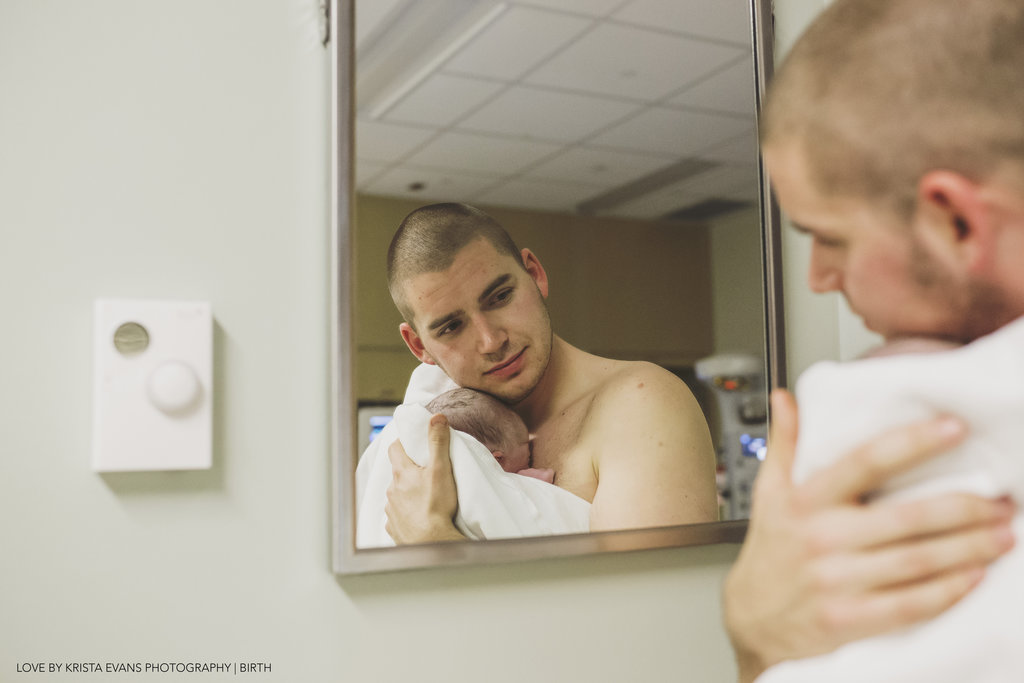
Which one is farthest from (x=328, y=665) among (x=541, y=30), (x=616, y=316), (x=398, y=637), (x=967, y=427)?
(x=541, y=30)

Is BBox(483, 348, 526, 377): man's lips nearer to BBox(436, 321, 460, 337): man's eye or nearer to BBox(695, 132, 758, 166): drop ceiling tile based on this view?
BBox(436, 321, 460, 337): man's eye

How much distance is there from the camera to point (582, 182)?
946mm

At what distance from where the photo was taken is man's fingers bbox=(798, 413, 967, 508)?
1.55 ft

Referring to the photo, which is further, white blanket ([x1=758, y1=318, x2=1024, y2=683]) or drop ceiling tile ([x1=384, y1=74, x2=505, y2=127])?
drop ceiling tile ([x1=384, y1=74, x2=505, y2=127])

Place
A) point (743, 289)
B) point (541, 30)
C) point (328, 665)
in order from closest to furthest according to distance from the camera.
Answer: point (328, 665), point (541, 30), point (743, 289)

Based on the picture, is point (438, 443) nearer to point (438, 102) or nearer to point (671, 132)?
point (438, 102)

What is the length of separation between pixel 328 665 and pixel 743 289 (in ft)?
2.27

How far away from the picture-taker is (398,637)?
33.4 inches

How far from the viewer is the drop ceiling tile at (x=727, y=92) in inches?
39.7

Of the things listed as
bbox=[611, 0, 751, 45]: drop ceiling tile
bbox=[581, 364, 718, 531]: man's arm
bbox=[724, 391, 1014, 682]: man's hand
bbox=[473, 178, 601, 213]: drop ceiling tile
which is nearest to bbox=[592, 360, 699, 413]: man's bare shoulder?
bbox=[581, 364, 718, 531]: man's arm

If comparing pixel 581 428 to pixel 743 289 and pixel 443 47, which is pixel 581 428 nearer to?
pixel 743 289

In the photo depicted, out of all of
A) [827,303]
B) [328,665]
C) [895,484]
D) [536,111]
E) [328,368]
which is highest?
[536,111]

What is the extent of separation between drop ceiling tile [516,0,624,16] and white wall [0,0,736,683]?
276mm

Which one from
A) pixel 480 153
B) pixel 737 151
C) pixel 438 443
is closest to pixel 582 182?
pixel 480 153
